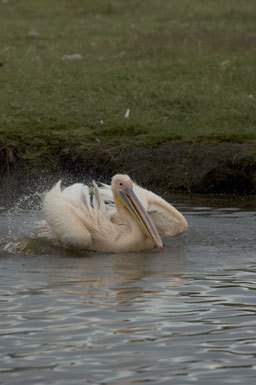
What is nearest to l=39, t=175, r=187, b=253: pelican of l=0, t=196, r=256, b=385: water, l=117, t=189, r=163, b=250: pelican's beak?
l=117, t=189, r=163, b=250: pelican's beak

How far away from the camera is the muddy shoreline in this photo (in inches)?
427

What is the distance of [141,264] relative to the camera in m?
7.53

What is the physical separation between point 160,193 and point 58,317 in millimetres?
5118

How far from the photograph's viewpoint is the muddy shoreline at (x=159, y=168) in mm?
10844

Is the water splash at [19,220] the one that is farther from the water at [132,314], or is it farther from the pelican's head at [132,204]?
the pelican's head at [132,204]

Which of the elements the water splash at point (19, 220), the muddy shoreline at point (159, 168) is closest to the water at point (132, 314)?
the water splash at point (19, 220)

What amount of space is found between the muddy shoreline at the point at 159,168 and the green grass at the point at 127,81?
0.21 m

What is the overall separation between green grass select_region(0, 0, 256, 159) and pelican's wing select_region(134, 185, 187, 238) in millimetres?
3039

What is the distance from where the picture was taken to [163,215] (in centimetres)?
837

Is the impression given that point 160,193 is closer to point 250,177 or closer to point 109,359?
point 250,177

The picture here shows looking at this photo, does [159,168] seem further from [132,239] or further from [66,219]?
[66,219]

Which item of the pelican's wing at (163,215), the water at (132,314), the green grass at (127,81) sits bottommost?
the water at (132,314)

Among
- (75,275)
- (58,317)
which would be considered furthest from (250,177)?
(58,317)

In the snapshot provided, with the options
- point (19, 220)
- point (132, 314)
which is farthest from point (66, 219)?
point (132, 314)
